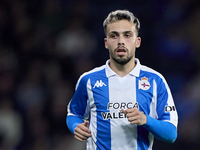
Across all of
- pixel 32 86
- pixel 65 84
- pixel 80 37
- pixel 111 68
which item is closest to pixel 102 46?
pixel 80 37

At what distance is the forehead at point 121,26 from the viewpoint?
3.13m

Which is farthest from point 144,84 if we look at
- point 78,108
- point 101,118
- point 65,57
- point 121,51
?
point 65,57

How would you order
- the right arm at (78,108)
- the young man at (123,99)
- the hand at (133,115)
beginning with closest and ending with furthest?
the hand at (133,115), the young man at (123,99), the right arm at (78,108)

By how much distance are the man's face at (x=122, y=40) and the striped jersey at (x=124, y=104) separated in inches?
6.6

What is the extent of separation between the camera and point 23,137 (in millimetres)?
5816

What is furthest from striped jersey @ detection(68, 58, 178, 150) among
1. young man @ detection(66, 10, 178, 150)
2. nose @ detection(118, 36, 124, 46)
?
nose @ detection(118, 36, 124, 46)

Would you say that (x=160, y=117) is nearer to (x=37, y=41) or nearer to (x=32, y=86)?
(x=32, y=86)

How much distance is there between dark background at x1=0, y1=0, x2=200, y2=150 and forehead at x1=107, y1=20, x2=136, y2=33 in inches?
109

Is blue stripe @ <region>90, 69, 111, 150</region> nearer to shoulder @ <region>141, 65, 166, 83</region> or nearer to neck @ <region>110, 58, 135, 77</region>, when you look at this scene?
neck @ <region>110, 58, 135, 77</region>

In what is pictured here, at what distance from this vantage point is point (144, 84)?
313 cm

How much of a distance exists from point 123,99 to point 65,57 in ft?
11.3

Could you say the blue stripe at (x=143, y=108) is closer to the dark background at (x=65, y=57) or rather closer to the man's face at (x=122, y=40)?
the man's face at (x=122, y=40)

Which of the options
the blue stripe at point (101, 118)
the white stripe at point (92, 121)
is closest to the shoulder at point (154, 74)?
the blue stripe at point (101, 118)

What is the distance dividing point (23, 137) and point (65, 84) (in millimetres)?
Result: 1095
